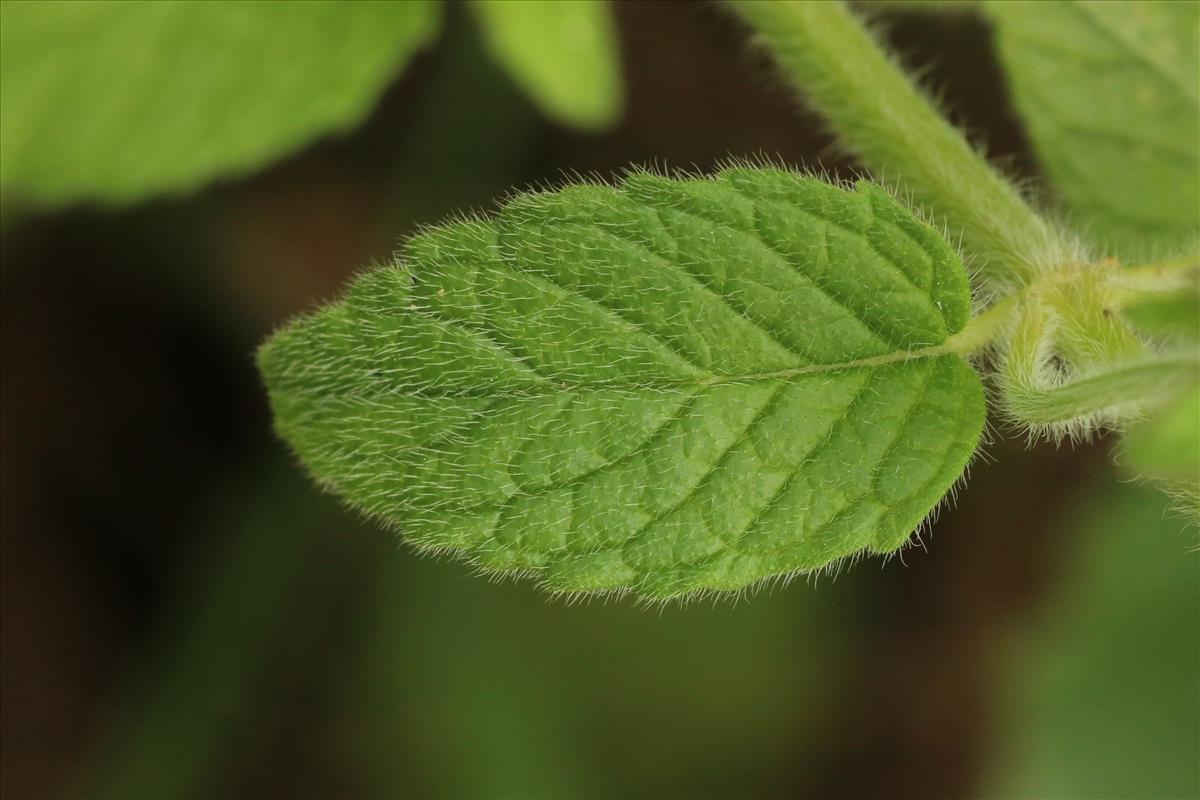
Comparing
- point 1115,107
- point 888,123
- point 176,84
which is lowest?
point 176,84

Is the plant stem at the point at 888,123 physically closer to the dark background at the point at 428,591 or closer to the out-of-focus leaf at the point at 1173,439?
the out-of-focus leaf at the point at 1173,439

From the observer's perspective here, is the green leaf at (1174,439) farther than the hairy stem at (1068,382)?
No

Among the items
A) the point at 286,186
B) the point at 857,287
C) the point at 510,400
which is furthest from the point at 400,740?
the point at 857,287

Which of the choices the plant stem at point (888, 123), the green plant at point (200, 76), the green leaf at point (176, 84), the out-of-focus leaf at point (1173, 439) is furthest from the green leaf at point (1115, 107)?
the green leaf at point (176, 84)

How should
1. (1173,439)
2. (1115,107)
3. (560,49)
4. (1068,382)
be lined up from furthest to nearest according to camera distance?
(560,49), (1115,107), (1068,382), (1173,439)

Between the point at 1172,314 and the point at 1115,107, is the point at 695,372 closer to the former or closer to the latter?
the point at 1172,314

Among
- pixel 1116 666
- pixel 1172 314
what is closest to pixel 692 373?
pixel 1172 314
